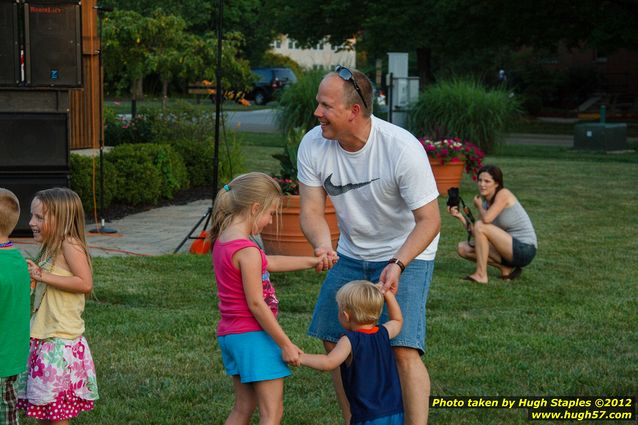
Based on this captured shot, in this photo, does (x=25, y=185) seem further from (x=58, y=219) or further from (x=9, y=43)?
(x=58, y=219)

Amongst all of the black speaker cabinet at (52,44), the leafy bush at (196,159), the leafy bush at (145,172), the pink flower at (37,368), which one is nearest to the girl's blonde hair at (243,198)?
the pink flower at (37,368)

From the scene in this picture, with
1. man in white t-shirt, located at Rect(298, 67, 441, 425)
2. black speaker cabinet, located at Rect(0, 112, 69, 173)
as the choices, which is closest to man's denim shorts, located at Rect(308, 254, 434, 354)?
man in white t-shirt, located at Rect(298, 67, 441, 425)

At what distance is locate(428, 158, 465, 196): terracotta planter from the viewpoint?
1418 centimetres

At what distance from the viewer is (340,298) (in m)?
3.89

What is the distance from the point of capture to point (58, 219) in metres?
4.14

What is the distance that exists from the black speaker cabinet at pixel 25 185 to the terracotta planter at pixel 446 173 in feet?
19.0

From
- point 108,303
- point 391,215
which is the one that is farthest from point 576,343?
point 108,303

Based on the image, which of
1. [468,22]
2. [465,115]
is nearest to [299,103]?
[465,115]

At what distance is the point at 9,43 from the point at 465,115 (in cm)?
906

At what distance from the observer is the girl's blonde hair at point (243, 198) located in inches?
154

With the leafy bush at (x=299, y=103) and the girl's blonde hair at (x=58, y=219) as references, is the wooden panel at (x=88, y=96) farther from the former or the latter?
the girl's blonde hair at (x=58, y=219)

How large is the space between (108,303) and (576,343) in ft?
11.1

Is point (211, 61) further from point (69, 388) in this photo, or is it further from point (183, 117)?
point (69, 388)

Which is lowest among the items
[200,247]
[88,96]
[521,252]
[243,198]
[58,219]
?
[200,247]
